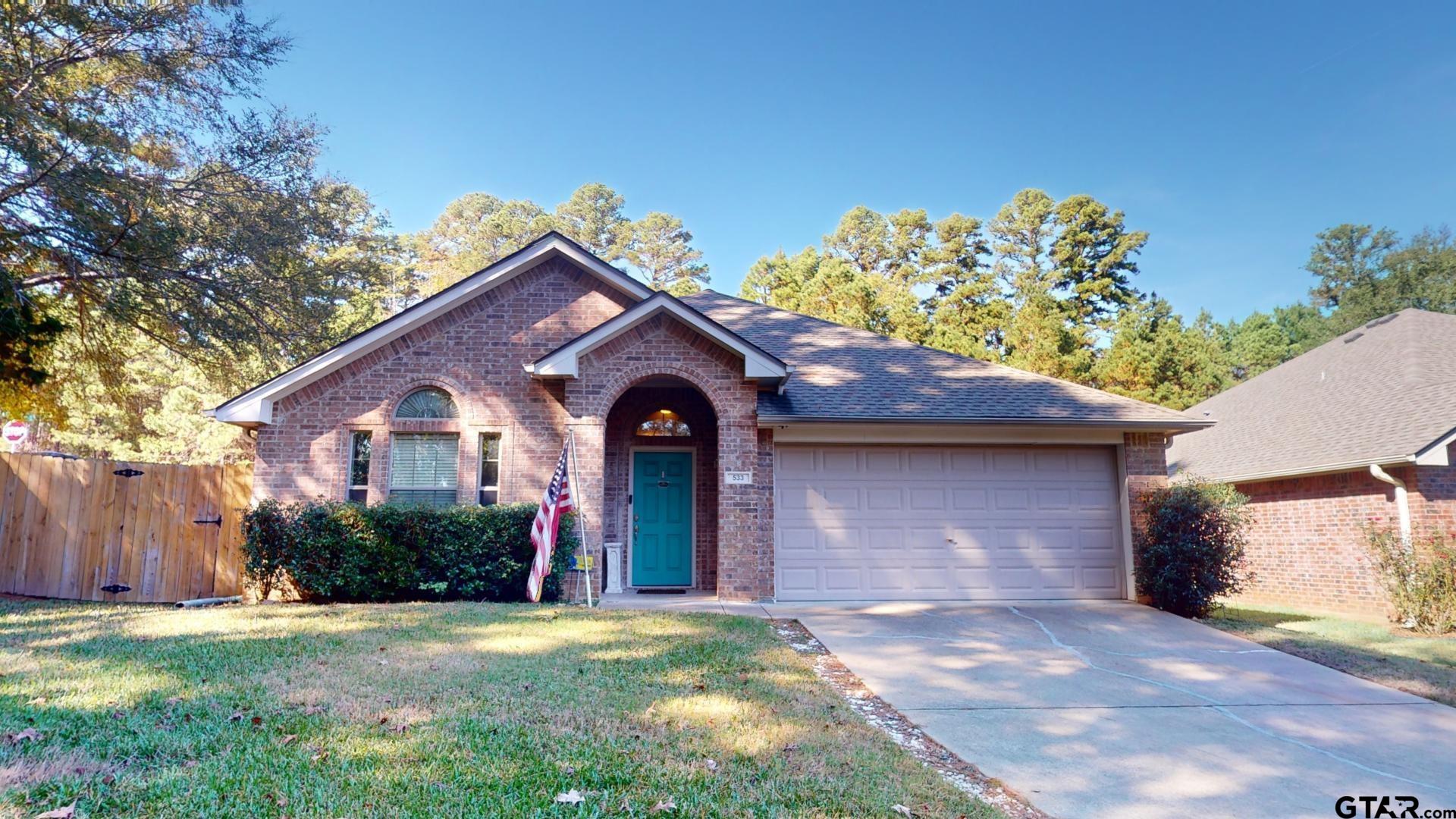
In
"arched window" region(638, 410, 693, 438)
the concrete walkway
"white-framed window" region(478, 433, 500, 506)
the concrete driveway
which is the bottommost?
the concrete driveway

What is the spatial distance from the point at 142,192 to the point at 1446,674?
54.2 feet

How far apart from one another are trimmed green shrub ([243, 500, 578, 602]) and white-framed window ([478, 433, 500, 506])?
909 mm

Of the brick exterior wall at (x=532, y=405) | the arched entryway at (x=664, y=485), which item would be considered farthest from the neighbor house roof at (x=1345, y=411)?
the arched entryway at (x=664, y=485)

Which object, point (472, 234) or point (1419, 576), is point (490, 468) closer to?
point (1419, 576)

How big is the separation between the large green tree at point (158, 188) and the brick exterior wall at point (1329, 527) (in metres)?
18.0

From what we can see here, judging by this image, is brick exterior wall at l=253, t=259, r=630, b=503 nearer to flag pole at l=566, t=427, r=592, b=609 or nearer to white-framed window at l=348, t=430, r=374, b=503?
white-framed window at l=348, t=430, r=374, b=503

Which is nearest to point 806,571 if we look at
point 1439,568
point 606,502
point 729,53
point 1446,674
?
point 606,502

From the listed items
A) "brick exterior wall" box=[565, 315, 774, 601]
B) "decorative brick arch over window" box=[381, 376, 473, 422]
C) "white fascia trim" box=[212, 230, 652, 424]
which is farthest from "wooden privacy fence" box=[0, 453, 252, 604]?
"brick exterior wall" box=[565, 315, 774, 601]

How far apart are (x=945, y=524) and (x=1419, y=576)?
21.8ft

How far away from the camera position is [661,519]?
12.2 meters

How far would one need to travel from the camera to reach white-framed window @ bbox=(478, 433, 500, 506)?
1096cm

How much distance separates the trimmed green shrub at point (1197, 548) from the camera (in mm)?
9758

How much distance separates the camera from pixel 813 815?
336 centimetres

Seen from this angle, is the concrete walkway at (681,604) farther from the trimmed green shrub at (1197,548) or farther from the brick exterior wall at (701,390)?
the trimmed green shrub at (1197,548)
